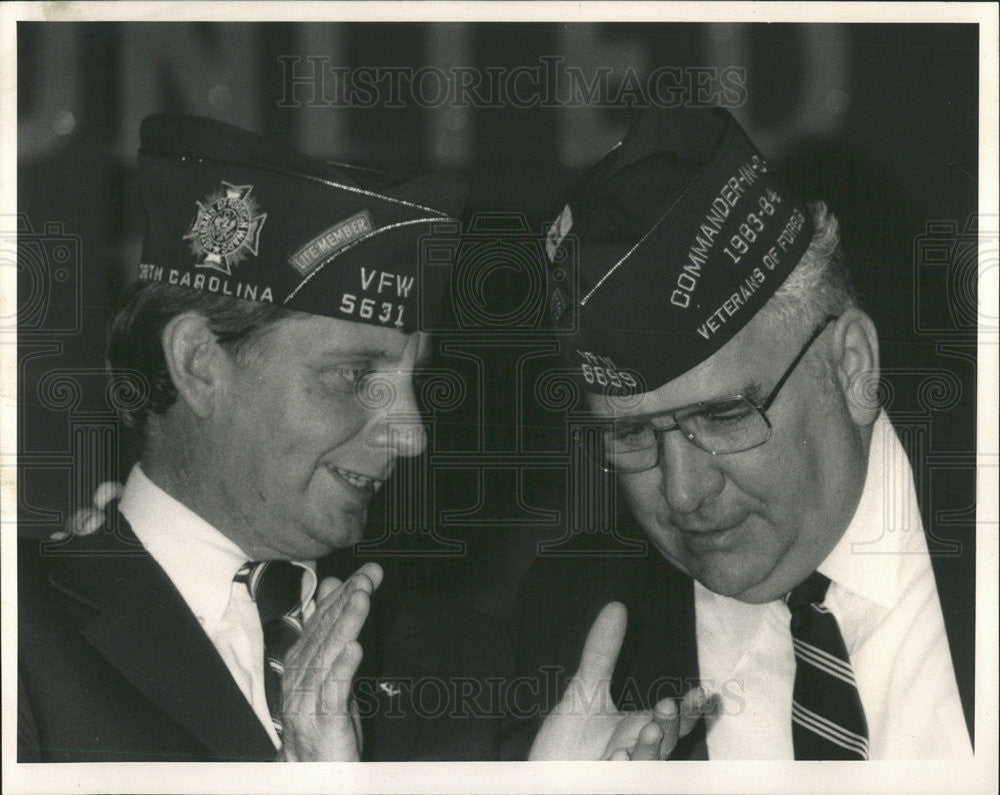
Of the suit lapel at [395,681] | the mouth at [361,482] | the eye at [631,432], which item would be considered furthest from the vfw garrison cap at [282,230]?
the suit lapel at [395,681]

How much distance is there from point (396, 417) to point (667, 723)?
0.56m

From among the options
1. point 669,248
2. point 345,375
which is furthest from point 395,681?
point 669,248

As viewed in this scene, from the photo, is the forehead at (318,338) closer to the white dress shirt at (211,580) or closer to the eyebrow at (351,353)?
the eyebrow at (351,353)

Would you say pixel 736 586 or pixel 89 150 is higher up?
pixel 89 150

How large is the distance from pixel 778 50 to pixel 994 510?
0.71m

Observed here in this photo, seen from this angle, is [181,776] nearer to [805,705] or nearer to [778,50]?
[805,705]

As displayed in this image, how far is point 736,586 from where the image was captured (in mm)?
1545

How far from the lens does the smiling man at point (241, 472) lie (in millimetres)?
1486

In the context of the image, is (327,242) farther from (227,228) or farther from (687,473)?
(687,473)

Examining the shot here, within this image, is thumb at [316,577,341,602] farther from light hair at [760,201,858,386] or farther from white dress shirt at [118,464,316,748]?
light hair at [760,201,858,386]

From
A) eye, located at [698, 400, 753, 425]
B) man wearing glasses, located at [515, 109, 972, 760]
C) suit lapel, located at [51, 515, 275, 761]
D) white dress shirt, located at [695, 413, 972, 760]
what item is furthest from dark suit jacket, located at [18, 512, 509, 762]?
eye, located at [698, 400, 753, 425]

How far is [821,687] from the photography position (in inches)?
61.5

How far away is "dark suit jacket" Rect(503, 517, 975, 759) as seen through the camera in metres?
1.56

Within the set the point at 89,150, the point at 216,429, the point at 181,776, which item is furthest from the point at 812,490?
the point at 89,150
